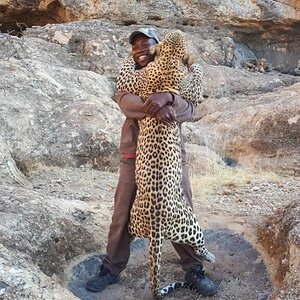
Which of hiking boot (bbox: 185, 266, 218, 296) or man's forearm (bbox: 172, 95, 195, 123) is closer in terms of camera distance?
man's forearm (bbox: 172, 95, 195, 123)

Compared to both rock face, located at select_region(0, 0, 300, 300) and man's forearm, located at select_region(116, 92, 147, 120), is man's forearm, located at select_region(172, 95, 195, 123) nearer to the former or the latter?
man's forearm, located at select_region(116, 92, 147, 120)

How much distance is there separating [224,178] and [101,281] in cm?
285

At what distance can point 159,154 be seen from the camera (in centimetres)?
355

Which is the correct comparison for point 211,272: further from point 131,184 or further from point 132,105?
point 132,105

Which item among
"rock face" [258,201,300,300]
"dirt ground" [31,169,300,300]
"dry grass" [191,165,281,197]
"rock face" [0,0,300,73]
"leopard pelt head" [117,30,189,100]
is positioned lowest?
"dry grass" [191,165,281,197]

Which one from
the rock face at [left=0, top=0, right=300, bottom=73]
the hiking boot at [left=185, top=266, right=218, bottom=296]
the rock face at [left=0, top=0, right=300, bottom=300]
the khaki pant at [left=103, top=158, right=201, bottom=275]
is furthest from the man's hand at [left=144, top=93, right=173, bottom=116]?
the rock face at [left=0, top=0, right=300, bottom=73]

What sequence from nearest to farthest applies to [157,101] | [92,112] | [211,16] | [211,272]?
[157,101], [211,272], [92,112], [211,16]

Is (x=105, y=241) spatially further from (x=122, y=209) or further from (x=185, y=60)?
(x=185, y=60)

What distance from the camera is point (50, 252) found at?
13.3 feet

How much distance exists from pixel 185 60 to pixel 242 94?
5.48 meters

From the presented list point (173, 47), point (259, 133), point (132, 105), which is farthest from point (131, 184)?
point (259, 133)

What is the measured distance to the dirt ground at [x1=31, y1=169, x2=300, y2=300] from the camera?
3.96 m

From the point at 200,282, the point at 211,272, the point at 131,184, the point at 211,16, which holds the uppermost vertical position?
the point at 211,16

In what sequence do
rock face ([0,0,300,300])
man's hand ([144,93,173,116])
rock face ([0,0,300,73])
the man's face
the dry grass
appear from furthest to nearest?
rock face ([0,0,300,73]) < the dry grass < rock face ([0,0,300,300]) < the man's face < man's hand ([144,93,173,116])
